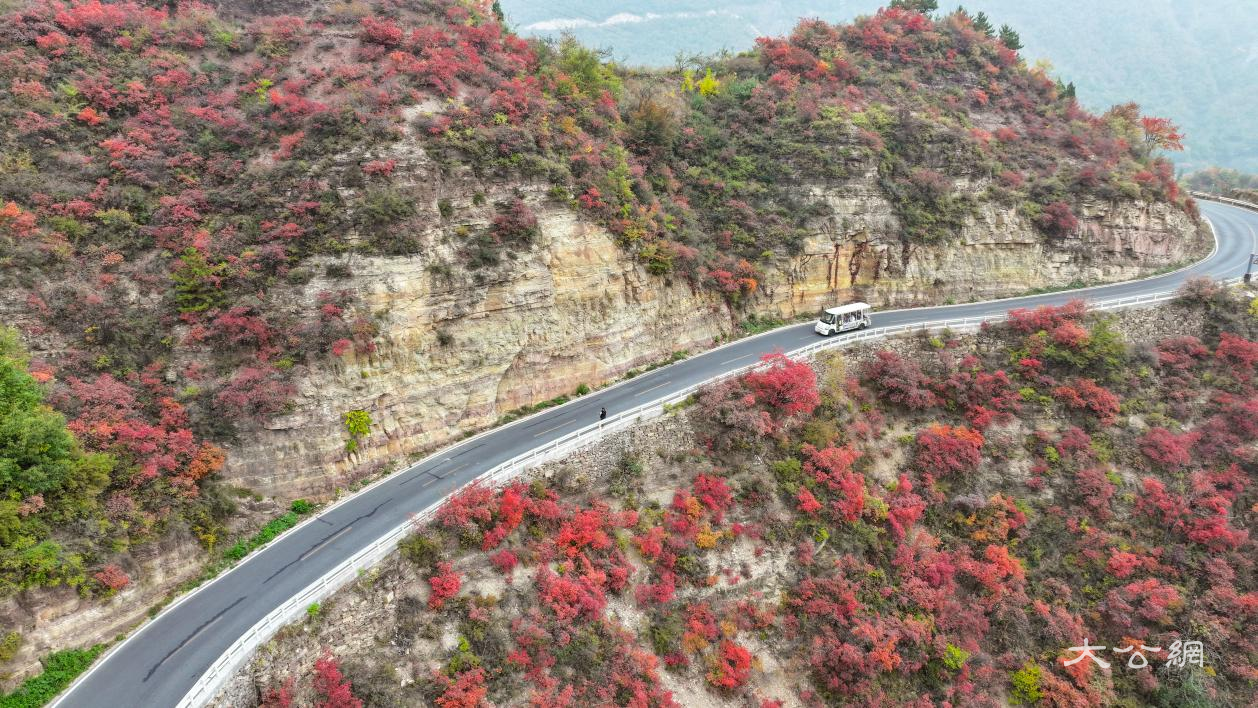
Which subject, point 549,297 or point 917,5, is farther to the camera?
A: point 917,5

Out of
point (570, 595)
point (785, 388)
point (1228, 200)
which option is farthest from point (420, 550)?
point (1228, 200)

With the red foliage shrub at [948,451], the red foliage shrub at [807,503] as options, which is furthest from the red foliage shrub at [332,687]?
the red foliage shrub at [948,451]

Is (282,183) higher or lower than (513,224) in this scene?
higher

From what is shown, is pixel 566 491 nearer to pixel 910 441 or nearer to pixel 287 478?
pixel 287 478

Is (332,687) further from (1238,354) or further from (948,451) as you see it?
(1238,354)

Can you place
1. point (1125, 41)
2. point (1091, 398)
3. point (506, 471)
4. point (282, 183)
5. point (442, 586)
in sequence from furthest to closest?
point (1125, 41)
point (1091, 398)
point (282, 183)
point (506, 471)
point (442, 586)

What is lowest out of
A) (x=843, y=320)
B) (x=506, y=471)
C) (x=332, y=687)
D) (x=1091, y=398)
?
(x=332, y=687)

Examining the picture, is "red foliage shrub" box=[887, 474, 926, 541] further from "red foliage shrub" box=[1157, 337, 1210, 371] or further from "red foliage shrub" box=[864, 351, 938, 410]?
"red foliage shrub" box=[1157, 337, 1210, 371]

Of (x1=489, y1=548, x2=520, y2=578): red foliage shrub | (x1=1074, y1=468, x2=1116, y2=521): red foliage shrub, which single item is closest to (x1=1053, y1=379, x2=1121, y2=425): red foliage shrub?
(x1=1074, y1=468, x2=1116, y2=521): red foliage shrub
